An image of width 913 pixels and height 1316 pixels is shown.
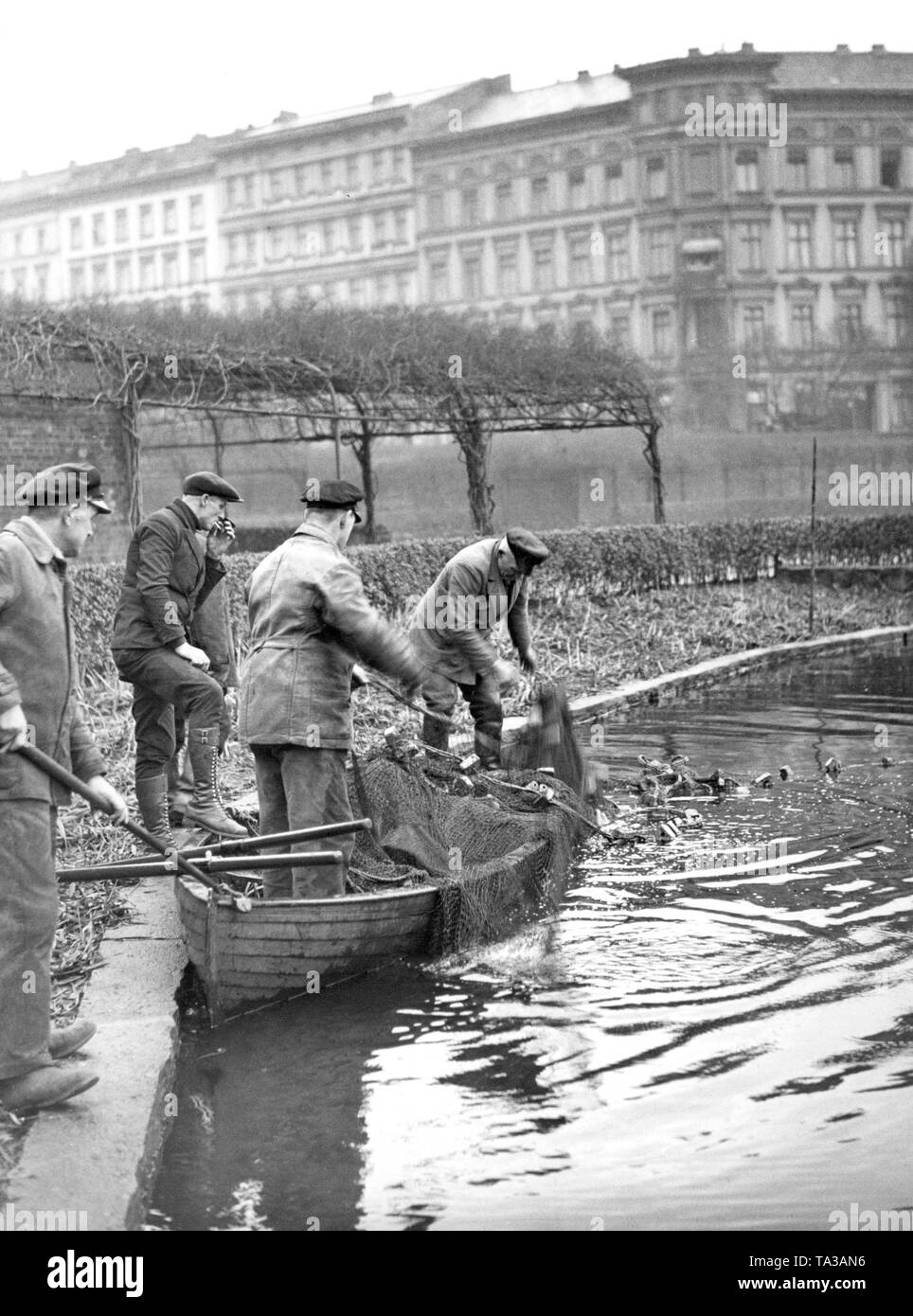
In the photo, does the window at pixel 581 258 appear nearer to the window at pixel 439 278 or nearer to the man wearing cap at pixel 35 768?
the window at pixel 439 278

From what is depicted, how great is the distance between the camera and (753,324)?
67.4 m

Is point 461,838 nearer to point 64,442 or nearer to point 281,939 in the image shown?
point 281,939

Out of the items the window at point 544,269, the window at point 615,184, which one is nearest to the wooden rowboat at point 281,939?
the window at point 615,184

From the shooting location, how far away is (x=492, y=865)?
7492mm

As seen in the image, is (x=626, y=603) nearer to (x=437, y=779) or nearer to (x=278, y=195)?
(x=437, y=779)

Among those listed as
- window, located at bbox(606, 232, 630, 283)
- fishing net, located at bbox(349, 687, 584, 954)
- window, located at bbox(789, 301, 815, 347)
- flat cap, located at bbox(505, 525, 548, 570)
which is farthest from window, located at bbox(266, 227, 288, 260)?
fishing net, located at bbox(349, 687, 584, 954)

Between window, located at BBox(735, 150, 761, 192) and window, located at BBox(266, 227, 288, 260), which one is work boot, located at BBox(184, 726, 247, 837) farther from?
window, located at BBox(266, 227, 288, 260)

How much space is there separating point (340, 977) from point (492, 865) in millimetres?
1058

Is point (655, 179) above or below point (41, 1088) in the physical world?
above

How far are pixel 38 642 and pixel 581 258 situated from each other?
2718 inches

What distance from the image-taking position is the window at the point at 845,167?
6969 centimetres

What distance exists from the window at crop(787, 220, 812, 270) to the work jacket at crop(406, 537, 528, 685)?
2491 inches

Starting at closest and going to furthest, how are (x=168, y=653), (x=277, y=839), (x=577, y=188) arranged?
(x=277, y=839) < (x=168, y=653) < (x=577, y=188)

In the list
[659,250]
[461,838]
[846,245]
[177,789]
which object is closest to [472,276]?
[659,250]
